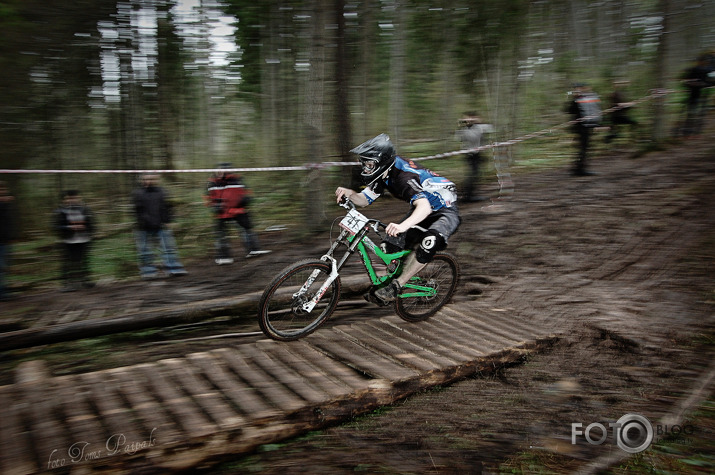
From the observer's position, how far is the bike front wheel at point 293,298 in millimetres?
4242

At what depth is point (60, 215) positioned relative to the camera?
22.3 feet

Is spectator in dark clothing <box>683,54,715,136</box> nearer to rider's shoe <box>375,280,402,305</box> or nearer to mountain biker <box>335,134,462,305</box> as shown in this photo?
mountain biker <box>335,134,462,305</box>

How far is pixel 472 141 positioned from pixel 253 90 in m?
6.09

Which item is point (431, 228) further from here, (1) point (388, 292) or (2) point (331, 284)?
(2) point (331, 284)

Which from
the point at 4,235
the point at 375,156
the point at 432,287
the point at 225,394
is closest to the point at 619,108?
the point at 432,287

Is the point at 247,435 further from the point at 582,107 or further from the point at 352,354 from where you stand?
the point at 582,107

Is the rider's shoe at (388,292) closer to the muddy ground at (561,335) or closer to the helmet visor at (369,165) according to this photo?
the muddy ground at (561,335)

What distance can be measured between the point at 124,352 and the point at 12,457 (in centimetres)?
192

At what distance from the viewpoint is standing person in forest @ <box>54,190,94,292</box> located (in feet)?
22.4

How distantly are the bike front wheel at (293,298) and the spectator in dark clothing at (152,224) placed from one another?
3515 millimetres

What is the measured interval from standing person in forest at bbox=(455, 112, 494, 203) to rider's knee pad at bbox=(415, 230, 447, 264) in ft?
16.9

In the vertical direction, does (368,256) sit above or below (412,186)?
below

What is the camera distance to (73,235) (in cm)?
687

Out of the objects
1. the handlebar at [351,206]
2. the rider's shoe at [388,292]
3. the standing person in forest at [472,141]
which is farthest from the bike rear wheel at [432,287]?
the standing person in forest at [472,141]
